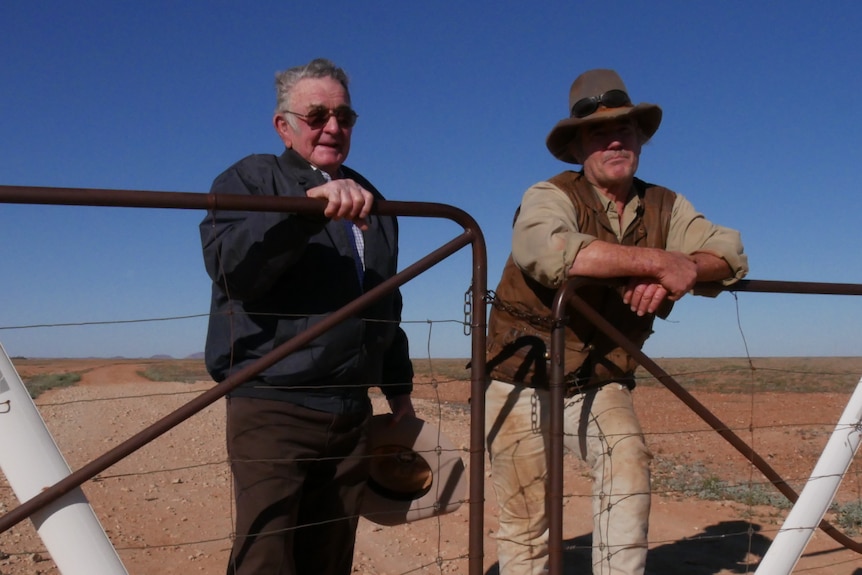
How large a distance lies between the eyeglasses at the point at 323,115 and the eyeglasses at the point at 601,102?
101 cm

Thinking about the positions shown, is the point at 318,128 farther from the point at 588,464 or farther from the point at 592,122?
the point at 588,464

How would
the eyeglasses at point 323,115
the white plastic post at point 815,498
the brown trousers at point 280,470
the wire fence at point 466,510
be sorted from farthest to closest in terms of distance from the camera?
the wire fence at point 466,510, the white plastic post at point 815,498, the eyeglasses at point 323,115, the brown trousers at point 280,470

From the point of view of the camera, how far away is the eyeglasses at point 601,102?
343 cm

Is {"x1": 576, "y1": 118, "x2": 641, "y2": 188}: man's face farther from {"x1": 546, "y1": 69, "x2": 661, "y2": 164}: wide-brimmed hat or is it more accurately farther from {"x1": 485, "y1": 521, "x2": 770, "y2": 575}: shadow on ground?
{"x1": 485, "y1": 521, "x2": 770, "y2": 575}: shadow on ground

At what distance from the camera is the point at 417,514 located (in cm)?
341

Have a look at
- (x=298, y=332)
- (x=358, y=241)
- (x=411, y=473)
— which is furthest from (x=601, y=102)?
(x=411, y=473)

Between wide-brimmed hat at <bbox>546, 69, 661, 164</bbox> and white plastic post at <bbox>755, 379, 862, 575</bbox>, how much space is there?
1.66 meters

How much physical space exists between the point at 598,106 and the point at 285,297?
1.52 m

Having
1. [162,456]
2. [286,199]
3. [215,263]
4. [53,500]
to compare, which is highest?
[286,199]

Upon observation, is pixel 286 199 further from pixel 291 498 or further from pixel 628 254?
pixel 628 254

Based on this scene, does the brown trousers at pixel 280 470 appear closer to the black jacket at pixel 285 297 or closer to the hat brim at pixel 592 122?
the black jacket at pixel 285 297

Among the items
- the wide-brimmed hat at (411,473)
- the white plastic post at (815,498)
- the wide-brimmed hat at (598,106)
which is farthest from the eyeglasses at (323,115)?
the white plastic post at (815,498)

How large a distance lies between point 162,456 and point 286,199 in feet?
24.5

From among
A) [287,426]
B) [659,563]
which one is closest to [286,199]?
[287,426]
